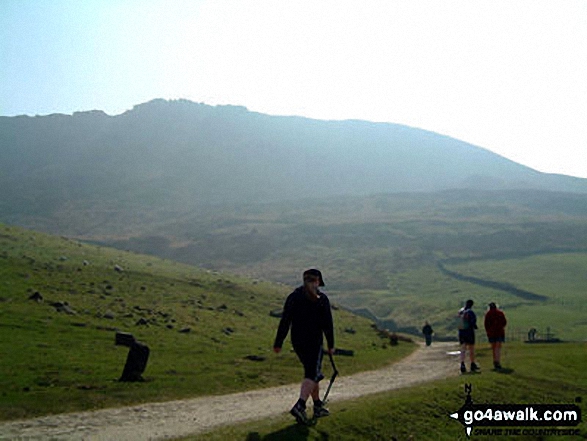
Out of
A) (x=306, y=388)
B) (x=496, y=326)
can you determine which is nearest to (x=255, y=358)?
(x=496, y=326)

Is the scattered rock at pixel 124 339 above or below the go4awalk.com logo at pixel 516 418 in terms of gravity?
below

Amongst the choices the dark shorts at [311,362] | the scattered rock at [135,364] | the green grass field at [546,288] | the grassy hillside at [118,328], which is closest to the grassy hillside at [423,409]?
the dark shorts at [311,362]

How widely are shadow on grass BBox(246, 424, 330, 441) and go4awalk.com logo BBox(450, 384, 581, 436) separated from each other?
6.09 m

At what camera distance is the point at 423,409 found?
58.5ft

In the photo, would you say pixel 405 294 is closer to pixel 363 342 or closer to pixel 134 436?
pixel 363 342

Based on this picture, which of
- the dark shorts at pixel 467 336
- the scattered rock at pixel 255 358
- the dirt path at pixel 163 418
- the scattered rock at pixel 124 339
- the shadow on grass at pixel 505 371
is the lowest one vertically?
the scattered rock at pixel 124 339

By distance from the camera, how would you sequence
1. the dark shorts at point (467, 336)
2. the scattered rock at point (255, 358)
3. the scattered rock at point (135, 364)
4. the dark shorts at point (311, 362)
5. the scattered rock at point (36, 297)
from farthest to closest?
the scattered rock at point (36, 297) → the scattered rock at point (255, 358) → the dark shorts at point (467, 336) → the scattered rock at point (135, 364) → the dark shorts at point (311, 362)

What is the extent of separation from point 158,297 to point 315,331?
45683 mm

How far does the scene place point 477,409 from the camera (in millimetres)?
18969

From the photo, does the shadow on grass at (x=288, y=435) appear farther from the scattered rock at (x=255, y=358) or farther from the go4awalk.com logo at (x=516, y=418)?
the scattered rock at (x=255, y=358)

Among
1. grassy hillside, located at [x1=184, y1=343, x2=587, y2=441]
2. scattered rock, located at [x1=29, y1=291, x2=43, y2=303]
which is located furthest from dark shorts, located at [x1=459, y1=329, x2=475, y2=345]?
scattered rock, located at [x1=29, y1=291, x2=43, y2=303]

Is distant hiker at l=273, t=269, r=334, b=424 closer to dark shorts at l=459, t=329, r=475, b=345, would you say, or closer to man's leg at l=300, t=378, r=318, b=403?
man's leg at l=300, t=378, r=318, b=403

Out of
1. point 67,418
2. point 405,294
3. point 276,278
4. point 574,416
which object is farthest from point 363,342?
point 276,278

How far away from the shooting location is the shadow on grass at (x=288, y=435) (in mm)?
12992
